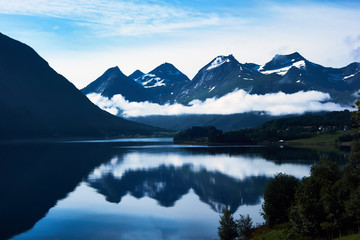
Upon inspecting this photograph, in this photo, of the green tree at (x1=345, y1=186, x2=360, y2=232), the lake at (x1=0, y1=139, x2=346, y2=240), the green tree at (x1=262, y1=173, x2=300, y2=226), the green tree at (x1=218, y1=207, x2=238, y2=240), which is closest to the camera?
the green tree at (x1=345, y1=186, x2=360, y2=232)

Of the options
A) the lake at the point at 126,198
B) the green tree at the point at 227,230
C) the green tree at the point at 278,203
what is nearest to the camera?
the green tree at the point at 227,230

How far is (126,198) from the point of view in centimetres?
9344

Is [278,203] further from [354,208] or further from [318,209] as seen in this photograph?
[354,208]

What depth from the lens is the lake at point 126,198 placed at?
2537 inches

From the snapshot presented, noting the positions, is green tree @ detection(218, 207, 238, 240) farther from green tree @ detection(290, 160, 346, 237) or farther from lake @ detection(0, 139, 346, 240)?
green tree @ detection(290, 160, 346, 237)

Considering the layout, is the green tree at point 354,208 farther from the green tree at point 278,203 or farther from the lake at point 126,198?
the lake at point 126,198

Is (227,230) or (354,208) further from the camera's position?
(227,230)

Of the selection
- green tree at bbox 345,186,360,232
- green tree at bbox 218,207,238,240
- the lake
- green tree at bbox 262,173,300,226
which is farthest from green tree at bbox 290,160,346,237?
the lake

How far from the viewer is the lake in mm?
64438

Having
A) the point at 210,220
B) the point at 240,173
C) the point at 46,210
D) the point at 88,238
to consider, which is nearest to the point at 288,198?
the point at 210,220

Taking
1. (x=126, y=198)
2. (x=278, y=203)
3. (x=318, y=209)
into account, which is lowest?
(x=126, y=198)

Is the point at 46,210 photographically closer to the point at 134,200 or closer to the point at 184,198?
the point at 134,200

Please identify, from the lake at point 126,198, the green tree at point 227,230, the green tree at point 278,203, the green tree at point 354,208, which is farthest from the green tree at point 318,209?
the lake at point 126,198

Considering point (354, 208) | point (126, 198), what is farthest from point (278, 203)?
point (126, 198)
